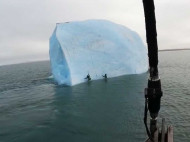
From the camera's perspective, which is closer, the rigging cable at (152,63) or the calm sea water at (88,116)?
the rigging cable at (152,63)

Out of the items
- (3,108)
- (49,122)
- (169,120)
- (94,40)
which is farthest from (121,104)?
(94,40)

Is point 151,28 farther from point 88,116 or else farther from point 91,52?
point 91,52

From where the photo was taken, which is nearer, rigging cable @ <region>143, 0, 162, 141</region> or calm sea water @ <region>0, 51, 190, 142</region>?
rigging cable @ <region>143, 0, 162, 141</region>

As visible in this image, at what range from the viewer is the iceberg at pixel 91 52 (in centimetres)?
2955

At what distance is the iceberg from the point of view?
2955 centimetres

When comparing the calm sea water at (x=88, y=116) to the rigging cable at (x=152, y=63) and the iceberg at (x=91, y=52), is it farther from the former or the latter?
the rigging cable at (x=152, y=63)

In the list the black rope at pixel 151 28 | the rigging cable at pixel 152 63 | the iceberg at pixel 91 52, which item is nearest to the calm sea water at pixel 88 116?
the iceberg at pixel 91 52

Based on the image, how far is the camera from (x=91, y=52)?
3105cm

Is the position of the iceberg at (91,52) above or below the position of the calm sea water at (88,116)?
above

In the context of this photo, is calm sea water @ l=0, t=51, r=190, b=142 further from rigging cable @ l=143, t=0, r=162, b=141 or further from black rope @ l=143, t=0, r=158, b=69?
black rope @ l=143, t=0, r=158, b=69

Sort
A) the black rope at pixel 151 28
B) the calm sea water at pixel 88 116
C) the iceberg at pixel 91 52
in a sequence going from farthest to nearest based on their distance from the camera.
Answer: the iceberg at pixel 91 52 < the calm sea water at pixel 88 116 < the black rope at pixel 151 28

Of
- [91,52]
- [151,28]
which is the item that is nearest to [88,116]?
[151,28]

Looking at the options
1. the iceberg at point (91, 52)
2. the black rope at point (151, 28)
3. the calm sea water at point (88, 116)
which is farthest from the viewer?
the iceberg at point (91, 52)

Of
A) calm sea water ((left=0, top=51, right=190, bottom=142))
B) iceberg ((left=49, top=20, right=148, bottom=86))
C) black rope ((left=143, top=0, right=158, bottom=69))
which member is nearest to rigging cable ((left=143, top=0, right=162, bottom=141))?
black rope ((left=143, top=0, right=158, bottom=69))
